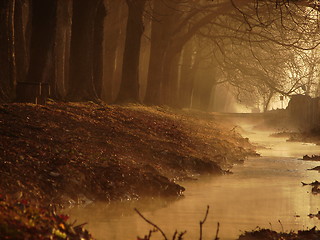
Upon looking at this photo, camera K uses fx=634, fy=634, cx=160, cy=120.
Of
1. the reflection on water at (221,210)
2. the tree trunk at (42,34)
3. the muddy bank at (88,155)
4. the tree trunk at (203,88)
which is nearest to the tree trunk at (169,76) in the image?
the muddy bank at (88,155)

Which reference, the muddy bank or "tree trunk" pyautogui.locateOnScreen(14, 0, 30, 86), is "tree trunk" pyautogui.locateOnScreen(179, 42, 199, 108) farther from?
the muddy bank

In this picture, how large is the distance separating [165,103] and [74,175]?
22.7 meters

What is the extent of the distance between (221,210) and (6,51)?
8078 mm

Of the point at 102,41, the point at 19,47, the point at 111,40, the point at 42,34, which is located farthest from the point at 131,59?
the point at 42,34

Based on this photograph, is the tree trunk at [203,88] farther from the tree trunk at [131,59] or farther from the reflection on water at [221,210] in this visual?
the reflection on water at [221,210]

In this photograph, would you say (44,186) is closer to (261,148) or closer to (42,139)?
(42,139)

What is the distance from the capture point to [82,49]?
19.7 m

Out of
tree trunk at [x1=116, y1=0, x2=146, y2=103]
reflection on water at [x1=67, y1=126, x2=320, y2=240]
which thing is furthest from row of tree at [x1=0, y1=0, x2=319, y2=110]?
reflection on water at [x1=67, y1=126, x2=320, y2=240]

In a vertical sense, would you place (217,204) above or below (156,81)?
below

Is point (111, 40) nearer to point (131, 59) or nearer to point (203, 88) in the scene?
point (131, 59)

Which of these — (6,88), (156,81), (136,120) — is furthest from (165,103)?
(6,88)

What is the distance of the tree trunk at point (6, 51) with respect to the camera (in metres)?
15.4

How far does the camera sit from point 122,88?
2552 centimetres

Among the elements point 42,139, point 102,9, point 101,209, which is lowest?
point 101,209
